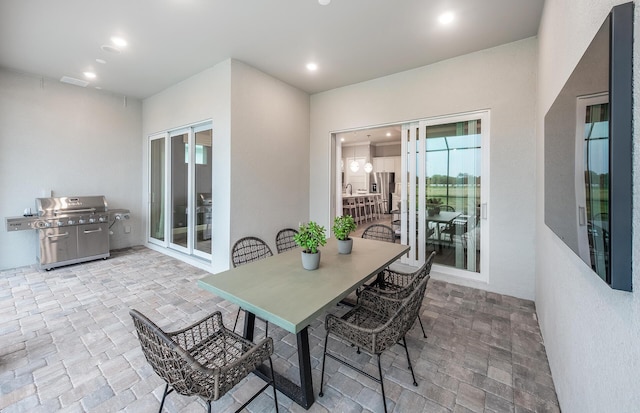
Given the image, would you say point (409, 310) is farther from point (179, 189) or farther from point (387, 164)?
point (387, 164)

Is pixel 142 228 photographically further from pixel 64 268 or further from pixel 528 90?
pixel 528 90

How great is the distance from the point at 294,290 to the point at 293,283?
117 mm

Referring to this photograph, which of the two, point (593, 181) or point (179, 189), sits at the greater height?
point (179, 189)

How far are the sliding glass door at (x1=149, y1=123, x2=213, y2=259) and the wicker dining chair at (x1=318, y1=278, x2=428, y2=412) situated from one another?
313 centimetres

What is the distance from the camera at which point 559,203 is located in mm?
1583

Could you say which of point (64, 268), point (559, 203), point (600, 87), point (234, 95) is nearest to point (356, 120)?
point (234, 95)

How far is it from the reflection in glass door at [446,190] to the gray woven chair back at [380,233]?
0.73m

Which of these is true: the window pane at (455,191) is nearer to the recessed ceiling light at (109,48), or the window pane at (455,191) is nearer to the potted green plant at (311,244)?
the potted green plant at (311,244)

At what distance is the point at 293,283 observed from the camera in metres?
1.84

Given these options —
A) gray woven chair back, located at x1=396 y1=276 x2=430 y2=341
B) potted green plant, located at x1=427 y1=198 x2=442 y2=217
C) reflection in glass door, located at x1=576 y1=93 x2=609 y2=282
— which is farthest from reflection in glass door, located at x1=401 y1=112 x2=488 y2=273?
reflection in glass door, located at x1=576 y1=93 x2=609 y2=282

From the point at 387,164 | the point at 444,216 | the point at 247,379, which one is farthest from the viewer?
the point at 387,164

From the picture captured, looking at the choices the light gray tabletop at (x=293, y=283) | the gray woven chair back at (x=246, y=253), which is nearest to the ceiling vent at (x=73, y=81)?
the gray woven chair back at (x=246, y=253)

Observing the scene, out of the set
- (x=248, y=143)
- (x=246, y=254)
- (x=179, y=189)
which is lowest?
(x=246, y=254)

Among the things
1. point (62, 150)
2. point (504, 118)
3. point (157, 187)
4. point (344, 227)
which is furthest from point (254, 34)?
point (62, 150)
